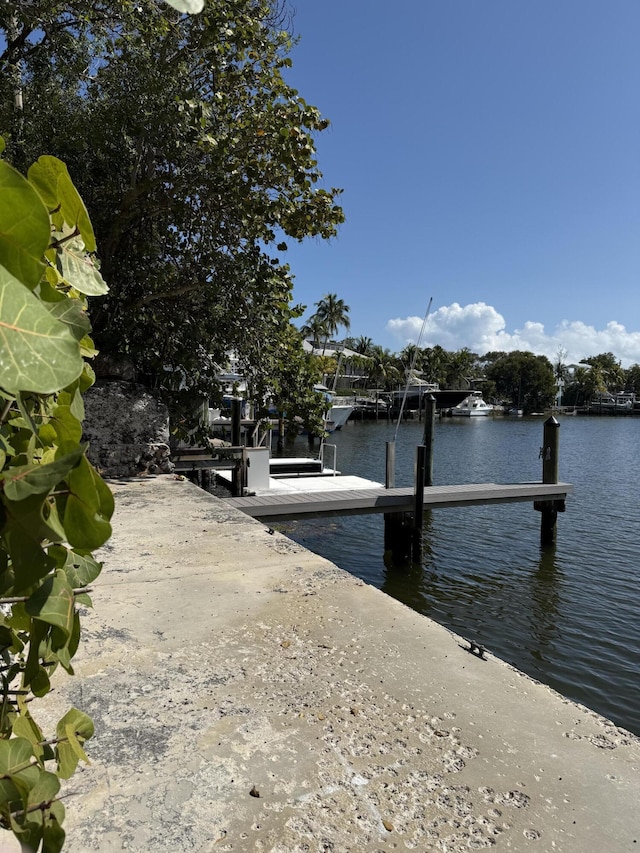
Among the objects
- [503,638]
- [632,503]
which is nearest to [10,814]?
[503,638]

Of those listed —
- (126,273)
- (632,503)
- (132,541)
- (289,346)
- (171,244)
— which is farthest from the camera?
(632,503)

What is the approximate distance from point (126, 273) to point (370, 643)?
7.46 meters

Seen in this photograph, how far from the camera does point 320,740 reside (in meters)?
2.37

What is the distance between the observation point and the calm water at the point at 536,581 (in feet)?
23.3

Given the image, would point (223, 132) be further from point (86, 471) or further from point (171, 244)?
point (86, 471)

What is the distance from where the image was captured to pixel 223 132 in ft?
28.0

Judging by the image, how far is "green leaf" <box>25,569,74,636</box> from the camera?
0.69 metres

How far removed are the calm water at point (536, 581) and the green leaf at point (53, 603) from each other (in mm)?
6660

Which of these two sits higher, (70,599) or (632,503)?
(70,599)

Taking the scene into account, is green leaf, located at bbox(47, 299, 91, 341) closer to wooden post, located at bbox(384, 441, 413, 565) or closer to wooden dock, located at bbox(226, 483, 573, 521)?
wooden dock, located at bbox(226, 483, 573, 521)

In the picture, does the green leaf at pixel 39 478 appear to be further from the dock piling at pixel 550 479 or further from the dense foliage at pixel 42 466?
the dock piling at pixel 550 479

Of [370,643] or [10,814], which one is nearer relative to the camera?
[10,814]

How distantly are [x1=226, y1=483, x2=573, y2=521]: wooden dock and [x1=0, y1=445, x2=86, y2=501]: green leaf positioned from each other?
8.90 m

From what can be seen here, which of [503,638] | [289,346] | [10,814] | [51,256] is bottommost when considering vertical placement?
[503,638]
